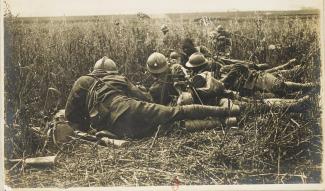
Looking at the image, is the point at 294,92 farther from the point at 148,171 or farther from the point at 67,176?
the point at 67,176

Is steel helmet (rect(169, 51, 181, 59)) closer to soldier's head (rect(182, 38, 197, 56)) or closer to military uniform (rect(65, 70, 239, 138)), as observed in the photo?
soldier's head (rect(182, 38, 197, 56))

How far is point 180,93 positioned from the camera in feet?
14.4

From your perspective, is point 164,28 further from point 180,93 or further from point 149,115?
point 149,115

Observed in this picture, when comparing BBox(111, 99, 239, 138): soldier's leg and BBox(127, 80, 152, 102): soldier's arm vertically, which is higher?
BBox(127, 80, 152, 102): soldier's arm

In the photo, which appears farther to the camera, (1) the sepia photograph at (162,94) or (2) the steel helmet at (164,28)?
(2) the steel helmet at (164,28)

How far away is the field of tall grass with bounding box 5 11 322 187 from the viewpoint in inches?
170

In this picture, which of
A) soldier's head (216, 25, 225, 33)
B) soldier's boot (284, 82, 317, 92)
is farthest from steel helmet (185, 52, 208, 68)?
soldier's boot (284, 82, 317, 92)

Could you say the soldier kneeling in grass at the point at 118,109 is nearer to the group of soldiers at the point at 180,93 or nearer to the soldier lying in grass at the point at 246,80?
the group of soldiers at the point at 180,93

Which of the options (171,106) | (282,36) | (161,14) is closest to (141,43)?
(161,14)

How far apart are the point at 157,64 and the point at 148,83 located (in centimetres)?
17

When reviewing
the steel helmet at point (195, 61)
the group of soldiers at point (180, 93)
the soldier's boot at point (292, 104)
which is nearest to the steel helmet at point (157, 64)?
the group of soldiers at point (180, 93)

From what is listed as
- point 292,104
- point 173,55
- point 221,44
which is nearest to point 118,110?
point 173,55

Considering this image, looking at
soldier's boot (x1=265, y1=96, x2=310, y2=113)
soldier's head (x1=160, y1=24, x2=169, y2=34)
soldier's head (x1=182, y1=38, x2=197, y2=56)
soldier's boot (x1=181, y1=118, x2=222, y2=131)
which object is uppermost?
soldier's head (x1=160, y1=24, x2=169, y2=34)

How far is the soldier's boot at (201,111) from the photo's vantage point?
4.34 m
